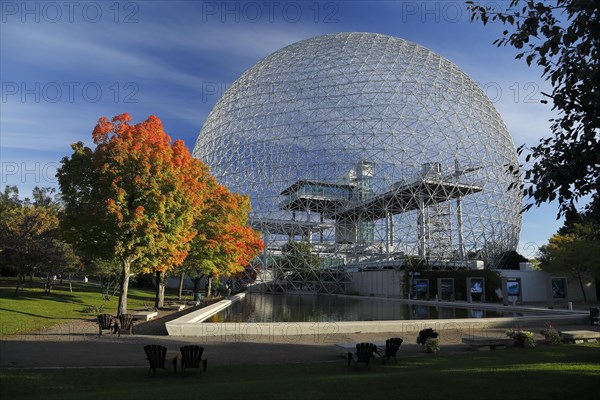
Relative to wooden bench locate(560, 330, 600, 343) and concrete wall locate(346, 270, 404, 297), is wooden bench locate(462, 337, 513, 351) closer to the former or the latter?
wooden bench locate(560, 330, 600, 343)

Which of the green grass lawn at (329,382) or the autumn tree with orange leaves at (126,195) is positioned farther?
the autumn tree with orange leaves at (126,195)

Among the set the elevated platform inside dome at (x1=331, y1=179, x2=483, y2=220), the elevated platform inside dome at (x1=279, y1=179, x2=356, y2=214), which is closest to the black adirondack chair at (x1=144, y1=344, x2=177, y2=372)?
the elevated platform inside dome at (x1=331, y1=179, x2=483, y2=220)

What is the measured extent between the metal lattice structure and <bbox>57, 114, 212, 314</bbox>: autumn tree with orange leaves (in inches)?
1322

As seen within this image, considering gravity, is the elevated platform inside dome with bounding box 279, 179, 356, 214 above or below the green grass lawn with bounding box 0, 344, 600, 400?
above

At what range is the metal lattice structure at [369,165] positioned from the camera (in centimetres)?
5334

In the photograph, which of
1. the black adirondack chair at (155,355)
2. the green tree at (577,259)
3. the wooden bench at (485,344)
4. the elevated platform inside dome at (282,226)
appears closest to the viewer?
the black adirondack chair at (155,355)

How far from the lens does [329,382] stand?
8555mm

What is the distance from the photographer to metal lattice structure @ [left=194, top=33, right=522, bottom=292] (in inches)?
2100

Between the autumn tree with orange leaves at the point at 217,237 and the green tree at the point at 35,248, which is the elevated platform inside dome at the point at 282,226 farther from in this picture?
the green tree at the point at 35,248

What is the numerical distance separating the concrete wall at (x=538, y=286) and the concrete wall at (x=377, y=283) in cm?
982

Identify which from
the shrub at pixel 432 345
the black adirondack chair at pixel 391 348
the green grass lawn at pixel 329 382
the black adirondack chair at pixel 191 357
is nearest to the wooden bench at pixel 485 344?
the shrub at pixel 432 345

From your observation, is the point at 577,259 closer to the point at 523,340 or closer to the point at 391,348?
the point at 523,340

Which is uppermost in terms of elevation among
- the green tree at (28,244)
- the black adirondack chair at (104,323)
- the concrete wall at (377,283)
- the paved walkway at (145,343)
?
the green tree at (28,244)

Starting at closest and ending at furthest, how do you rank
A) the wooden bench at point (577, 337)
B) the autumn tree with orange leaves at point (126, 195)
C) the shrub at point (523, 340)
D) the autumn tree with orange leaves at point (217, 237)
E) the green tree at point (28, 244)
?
the shrub at point (523, 340) < the wooden bench at point (577, 337) < the autumn tree with orange leaves at point (126, 195) < the autumn tree with orange leaves at point (217, 237) < the green tree at point (28, 244)
